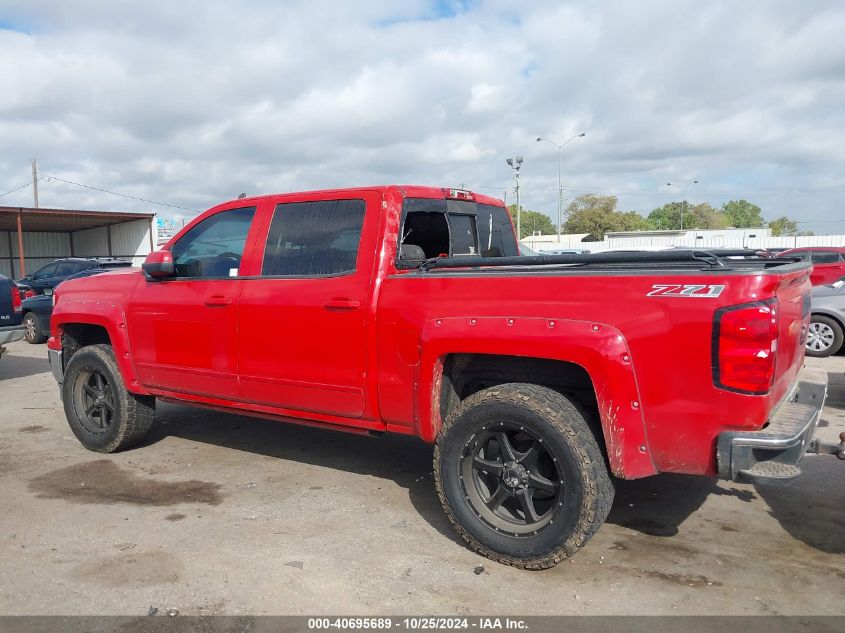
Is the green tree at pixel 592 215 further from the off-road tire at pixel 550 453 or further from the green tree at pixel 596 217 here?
the off-road tire at pixel 550 453

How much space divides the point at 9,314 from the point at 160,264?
5185 mm

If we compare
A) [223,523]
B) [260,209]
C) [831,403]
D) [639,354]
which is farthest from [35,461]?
[831,403]

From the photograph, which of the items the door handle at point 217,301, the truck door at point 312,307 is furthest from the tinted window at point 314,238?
the door handle at point 217,301

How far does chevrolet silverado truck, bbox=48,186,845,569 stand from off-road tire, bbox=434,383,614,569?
0.03ft

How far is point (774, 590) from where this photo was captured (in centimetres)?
332

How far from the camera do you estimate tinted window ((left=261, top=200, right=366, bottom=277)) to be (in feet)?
14.2

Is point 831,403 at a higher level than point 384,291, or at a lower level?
lower

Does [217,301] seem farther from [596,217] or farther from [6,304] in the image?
[596,217]

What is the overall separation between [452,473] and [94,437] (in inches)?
138

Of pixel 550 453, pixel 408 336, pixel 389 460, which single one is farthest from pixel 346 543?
pixel 389 460

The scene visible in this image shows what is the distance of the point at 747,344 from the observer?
9.70ft

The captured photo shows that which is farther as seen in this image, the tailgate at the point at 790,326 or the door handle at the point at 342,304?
the door handle at the point at 342,304

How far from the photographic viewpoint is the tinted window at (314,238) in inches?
171

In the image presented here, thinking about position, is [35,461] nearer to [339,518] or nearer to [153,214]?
[339,518]
